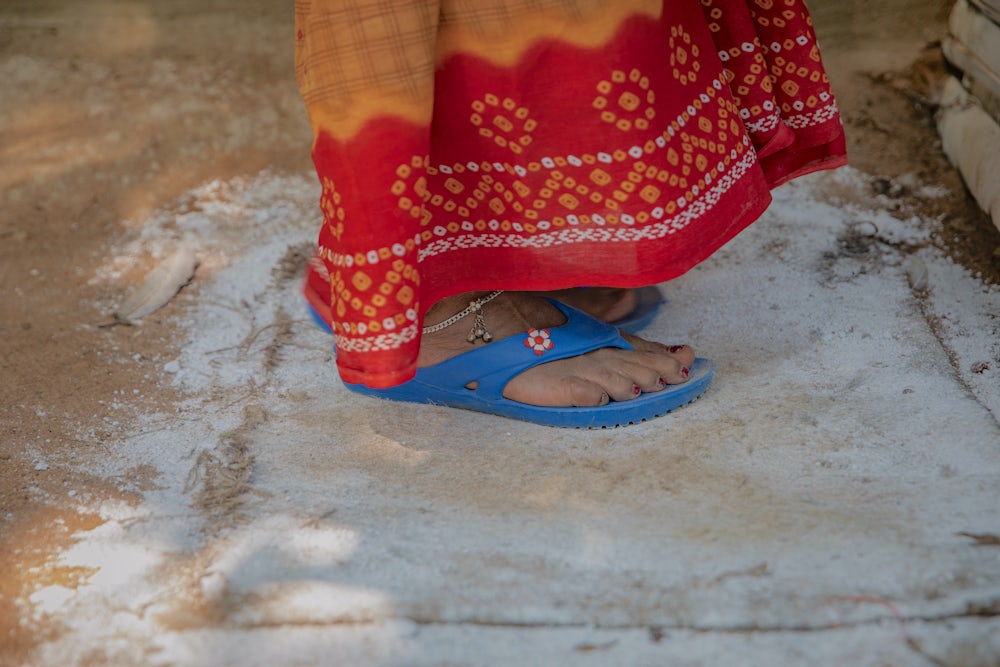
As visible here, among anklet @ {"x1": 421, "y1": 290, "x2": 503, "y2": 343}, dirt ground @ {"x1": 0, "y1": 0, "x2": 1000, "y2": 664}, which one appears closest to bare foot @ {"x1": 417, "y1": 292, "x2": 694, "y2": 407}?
anklet @ {"x1": 421, "y1": 290, "x2": 503, "y2": 343}

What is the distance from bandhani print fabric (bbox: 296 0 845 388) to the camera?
3.67 feet

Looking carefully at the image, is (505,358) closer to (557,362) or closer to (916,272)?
(557,362)

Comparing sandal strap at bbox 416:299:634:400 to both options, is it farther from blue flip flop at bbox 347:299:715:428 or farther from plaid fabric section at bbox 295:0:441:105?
plaid fabric section at bbox 295:0:441:105

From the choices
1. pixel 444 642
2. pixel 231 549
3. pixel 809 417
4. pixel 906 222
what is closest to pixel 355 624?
pixel 444 642

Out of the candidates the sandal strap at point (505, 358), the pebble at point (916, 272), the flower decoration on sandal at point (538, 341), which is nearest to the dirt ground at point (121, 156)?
the pebble at point (916, 272)

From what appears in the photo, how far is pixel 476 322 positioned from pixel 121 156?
1248 mm

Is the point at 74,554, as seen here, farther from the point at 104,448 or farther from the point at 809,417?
the point at 809,417

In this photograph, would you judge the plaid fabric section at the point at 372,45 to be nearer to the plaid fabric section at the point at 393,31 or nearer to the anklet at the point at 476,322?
the plaid fabric section at the point at 393,31

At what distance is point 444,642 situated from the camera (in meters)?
1.02

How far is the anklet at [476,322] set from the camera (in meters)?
1.41

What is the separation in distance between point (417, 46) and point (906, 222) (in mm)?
1237

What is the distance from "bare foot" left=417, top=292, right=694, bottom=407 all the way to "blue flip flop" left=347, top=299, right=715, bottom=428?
1 centimetres

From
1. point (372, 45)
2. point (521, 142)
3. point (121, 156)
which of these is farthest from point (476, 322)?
point (121, 156)

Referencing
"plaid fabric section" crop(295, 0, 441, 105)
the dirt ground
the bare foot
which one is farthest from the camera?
the dirt ground
